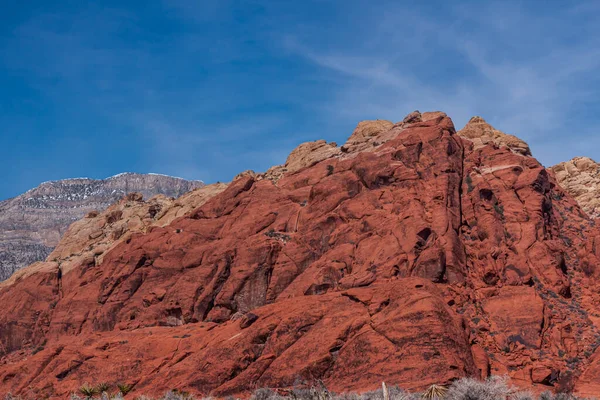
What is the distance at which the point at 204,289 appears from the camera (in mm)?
54344

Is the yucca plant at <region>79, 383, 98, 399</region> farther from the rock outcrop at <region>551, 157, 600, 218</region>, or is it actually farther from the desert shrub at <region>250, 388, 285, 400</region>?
the rock outcrop at <region>551, 157, 600, 218</region>

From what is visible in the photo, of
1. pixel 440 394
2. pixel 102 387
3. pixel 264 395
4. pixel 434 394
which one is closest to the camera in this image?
pixel 440 394

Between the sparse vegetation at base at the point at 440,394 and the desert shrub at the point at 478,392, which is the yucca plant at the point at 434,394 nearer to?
the sparse vegetation at base at the point at 440,394

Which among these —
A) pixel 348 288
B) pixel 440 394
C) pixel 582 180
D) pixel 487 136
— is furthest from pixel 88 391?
pixel 582 180

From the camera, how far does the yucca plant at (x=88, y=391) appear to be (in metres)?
40.3

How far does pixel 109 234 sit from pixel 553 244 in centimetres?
5186

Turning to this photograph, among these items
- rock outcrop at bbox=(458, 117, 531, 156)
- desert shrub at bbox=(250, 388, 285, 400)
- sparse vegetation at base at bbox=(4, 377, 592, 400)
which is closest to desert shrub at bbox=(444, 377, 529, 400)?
sparse vegetation at base at bbox=(4, 377, 592, 400)

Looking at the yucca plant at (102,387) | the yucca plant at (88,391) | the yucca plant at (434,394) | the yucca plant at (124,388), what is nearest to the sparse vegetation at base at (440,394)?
the yucca plant at (434,394)

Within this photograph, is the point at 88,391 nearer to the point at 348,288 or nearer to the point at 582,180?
the point at 348,288

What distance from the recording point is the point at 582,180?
76.6 m

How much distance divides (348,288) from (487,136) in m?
29.8

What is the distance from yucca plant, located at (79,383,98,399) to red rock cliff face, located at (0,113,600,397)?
2.09 m

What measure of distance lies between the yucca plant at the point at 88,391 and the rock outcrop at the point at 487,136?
37.3 metres

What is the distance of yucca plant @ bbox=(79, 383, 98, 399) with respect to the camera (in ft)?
132
